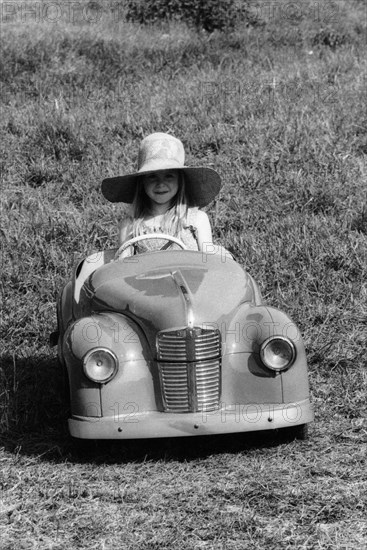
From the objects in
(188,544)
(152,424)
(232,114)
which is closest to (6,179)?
(232,114)

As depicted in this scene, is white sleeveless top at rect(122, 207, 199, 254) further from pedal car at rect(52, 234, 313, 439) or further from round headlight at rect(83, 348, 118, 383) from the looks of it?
round headlight at rect(83, 348, 118, 383)

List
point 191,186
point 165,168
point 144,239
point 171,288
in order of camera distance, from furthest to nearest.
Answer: point 191,186 < point 165,168 < point 144,239 < point 171,288

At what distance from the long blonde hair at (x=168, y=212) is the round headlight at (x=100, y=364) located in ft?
4.03

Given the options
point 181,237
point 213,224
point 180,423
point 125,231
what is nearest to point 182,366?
point 180,423

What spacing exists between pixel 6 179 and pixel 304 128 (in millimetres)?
2771

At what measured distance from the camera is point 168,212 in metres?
5.38

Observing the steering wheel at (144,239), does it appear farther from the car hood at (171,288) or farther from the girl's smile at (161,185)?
the girl's smile at (161,185)

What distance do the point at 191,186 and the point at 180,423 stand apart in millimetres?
1821

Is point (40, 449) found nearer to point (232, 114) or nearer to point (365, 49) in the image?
point (232, 114)

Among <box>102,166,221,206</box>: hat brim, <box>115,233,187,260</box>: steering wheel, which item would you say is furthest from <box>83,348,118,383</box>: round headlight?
<box>102,166,221,206</box>: hat brim

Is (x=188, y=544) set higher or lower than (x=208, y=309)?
lower

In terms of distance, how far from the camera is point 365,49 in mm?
11281

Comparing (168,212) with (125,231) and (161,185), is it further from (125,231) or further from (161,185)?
(125,231)

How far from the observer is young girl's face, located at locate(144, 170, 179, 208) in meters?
5.34
